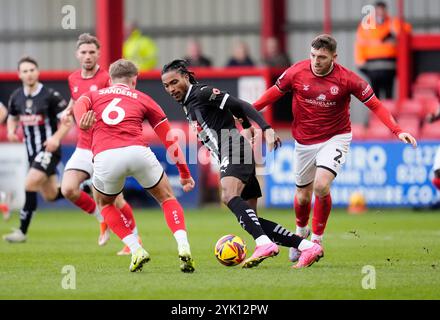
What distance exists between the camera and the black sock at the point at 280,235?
950cm

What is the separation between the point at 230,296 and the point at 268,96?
123 inches

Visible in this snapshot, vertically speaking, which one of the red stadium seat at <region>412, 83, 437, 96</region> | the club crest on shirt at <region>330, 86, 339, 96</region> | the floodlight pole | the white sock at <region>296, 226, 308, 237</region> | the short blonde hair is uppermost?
the short blonde hair

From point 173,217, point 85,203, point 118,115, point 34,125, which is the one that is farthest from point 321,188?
point 34,125

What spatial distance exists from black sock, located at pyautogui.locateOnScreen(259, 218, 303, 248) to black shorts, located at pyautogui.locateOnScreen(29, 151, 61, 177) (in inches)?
174

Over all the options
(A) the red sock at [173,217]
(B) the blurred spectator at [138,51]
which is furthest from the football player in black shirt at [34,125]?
(B) the blurred spectator at [138,51]

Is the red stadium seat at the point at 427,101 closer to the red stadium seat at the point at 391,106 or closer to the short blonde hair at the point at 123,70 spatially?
the red stadium seat at the point at 391,106

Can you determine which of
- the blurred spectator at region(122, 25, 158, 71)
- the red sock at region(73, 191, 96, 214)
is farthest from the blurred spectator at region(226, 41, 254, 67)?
the red sock at region(73, 191, 96, 214)

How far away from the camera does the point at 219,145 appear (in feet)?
31.4

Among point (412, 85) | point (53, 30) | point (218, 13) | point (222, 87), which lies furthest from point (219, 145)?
point (53, 30)

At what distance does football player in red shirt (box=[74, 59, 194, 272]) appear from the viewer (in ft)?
29.9

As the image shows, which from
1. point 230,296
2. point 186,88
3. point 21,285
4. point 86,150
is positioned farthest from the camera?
point 86,150

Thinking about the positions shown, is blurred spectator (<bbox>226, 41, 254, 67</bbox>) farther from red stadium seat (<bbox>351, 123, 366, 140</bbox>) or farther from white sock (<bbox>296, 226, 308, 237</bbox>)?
white sock (<bbox>296, 226, 308, 237</bbox>)

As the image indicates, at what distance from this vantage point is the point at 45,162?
13242 millimetres
